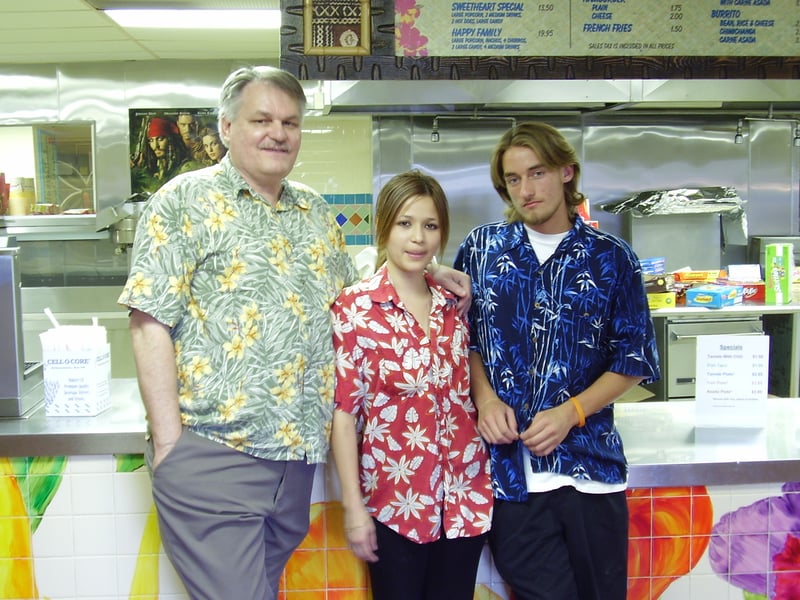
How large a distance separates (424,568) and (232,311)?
0.70m

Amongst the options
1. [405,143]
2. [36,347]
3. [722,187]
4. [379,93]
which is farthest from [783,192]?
[36,347]

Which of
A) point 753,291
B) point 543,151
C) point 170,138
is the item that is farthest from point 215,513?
point 753,291

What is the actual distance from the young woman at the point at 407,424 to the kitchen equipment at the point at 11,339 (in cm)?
94

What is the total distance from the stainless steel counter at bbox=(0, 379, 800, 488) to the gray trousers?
37cm

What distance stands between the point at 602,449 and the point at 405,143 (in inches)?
143

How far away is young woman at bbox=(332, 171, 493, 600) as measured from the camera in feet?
5.35

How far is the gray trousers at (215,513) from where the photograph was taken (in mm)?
1570

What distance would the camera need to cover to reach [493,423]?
1675 millimetres

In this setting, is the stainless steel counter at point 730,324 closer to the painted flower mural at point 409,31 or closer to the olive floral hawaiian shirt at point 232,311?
the painted flower mural at point 409,31

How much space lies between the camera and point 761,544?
2.02 meters

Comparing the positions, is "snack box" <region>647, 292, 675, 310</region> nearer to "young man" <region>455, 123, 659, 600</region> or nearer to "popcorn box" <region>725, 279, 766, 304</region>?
"popcorn box" <region>725, 279, 766, 304</region>

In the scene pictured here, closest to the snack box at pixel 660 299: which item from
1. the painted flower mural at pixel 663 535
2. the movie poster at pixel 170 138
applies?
the painted flower mural at pixel 663 535

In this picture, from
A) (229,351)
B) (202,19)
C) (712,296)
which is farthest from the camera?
(712,296)

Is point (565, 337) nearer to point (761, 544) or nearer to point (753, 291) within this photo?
Result: point (761, 544)
